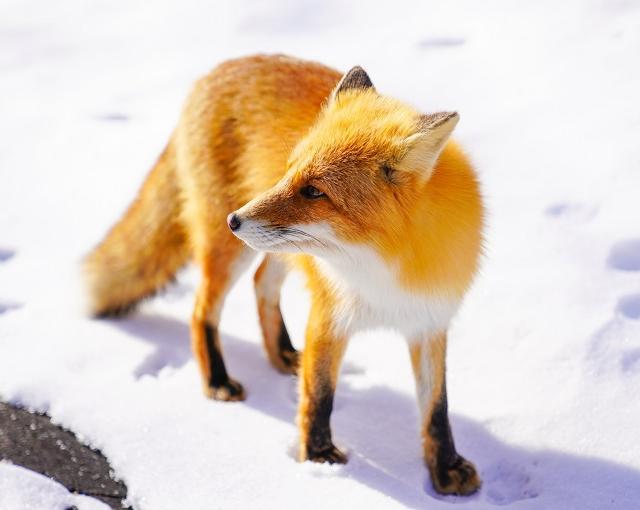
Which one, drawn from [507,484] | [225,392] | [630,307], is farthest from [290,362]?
[630,307]

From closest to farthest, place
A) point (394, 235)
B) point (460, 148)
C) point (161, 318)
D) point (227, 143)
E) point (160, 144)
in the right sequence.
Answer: point (394, 235) < point (460, 148) < point (227, 143) < point (161, 318) < point (160, 144)

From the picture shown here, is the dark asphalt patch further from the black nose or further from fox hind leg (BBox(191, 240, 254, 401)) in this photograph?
the black nose

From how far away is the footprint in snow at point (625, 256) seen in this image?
393 centimetres

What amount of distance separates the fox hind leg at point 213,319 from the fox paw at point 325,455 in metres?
0.58

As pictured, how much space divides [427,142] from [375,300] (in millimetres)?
615

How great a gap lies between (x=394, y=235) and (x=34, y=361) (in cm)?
187

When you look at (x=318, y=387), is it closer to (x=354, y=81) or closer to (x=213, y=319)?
(x=213, y=319)

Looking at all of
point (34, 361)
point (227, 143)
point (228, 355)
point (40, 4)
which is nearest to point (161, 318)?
point (228, 355)

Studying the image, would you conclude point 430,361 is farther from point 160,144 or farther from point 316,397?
point 160,144

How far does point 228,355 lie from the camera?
3998 millimetres

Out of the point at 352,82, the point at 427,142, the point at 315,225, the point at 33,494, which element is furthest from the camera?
the point at 352,82

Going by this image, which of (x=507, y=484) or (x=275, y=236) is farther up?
(x=275, y=236)

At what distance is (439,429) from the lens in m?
3.15

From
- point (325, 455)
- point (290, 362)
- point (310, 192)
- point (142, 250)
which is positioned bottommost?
point (290, 362)
